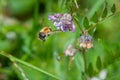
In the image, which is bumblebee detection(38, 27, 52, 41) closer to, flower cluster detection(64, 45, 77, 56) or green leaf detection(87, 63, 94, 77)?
flower cluster detection(64, 45, 77, 56)

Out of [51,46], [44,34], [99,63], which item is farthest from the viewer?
[51,46]

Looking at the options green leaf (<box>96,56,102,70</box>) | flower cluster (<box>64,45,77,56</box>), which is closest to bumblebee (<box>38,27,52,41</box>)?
flower cluster (<box>64,45,77,56</box>)

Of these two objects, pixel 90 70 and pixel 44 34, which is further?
pixel 90 70

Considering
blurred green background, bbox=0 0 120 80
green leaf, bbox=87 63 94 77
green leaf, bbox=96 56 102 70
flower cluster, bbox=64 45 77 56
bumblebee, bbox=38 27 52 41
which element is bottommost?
bumblebee, bbox=38 27 52 41

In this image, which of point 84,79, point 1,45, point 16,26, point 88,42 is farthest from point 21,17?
point 88,42

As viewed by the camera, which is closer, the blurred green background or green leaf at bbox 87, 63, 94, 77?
green leaf at bbox 87, 63, 94, 77

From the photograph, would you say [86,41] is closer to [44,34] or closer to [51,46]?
[44,34]

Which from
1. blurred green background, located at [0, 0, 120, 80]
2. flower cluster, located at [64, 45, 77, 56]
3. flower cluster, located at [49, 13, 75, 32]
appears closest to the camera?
flower cluster, located at [49, 13, 75, 32]

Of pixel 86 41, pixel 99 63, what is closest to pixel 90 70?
pixel 99 63
